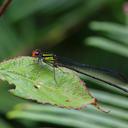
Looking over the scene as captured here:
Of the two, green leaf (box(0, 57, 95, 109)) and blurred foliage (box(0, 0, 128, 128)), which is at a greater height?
blurred foliage (box(0, 0, 128, 128))

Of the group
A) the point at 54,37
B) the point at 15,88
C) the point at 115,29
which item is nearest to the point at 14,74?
the point at 15,88

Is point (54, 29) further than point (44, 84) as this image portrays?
Yes

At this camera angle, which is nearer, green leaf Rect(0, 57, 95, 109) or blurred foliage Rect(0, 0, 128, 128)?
green leaf Rect(0, 57, 95, 109)

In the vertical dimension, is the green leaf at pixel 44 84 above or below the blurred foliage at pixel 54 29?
below

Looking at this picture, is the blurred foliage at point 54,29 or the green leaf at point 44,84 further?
the blurred foliage at point 54,29

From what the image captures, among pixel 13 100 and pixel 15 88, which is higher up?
pixel 13 100

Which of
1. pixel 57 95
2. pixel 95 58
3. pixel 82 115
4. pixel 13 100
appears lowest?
pixel 57 95

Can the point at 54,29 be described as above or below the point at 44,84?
above

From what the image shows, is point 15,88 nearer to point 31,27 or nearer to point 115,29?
point 115,29
